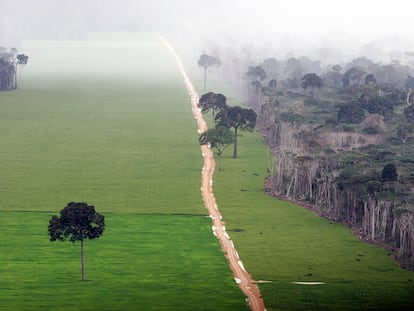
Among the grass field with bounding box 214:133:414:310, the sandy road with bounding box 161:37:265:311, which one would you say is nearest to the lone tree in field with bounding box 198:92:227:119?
the sandy road with bounding box 161:37:265:311

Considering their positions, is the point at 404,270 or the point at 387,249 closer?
the point at 404,270

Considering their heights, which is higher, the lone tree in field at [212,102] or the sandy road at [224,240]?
the lone tree in field at [212,102]

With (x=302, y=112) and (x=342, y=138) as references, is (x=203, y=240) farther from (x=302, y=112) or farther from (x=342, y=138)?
(x=302, y=112)

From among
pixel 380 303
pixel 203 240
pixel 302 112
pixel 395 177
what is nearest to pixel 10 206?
pixel 203 240

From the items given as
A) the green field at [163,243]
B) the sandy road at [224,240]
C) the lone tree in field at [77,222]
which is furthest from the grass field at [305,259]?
the lone tree in field at [77,222]

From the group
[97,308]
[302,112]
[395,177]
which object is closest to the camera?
[97,308]

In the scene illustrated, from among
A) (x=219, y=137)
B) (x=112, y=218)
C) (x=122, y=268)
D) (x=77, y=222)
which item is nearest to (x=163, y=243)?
(x=122, y=268)

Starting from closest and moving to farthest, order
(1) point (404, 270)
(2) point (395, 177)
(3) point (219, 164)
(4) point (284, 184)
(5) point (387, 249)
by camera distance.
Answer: (1) point (404, 270) → (5) point (387, 249) → (2) point (395, 177) → (4) point (284, 184) → (3) point (219, 164)

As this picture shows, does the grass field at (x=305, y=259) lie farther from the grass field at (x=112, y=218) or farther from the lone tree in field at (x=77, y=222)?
the lone tree in field at (x=77, y=222)
